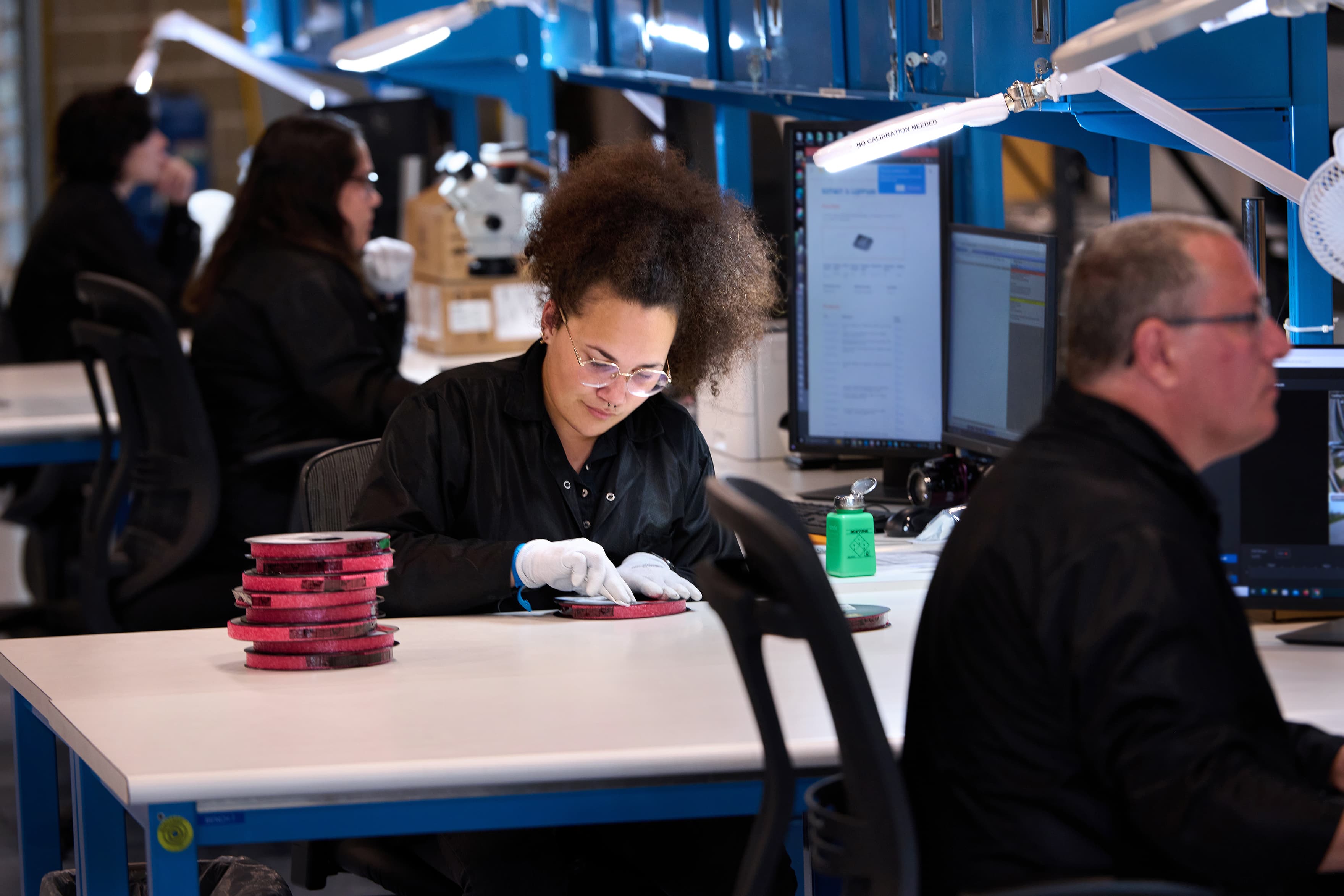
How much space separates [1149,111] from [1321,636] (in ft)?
2.20

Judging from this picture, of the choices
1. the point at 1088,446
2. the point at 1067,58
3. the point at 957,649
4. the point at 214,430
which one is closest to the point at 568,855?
the point at 957,649

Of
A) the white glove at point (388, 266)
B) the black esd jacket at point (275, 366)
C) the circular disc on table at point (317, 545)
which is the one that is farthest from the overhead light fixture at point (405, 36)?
the circular disc on table at point (317, 545)

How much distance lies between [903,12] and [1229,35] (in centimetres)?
50

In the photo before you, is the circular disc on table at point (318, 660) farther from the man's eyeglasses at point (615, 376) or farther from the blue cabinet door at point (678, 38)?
the blue cabinet door at point (678, 38)

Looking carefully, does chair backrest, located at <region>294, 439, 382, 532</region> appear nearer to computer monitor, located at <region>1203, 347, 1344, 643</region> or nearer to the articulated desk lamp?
the articulated desk lamp

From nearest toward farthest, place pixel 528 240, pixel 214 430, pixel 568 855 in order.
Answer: pixel 568 855, pixel 528 240, pixel 214 430

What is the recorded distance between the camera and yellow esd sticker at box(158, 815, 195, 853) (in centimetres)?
152

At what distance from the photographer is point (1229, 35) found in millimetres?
2152

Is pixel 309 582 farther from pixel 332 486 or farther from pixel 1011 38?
pixel 1011 38

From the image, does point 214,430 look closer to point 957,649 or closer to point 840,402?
point 840,402

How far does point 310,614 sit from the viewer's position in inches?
74.6

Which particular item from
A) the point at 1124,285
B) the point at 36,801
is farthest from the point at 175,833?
the point at 1124,285

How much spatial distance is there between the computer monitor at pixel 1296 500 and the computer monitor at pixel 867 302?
85 centimetres

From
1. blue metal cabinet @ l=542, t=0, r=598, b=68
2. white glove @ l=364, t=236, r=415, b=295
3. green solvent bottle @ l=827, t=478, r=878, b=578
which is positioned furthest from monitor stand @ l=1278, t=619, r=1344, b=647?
white glove @ l=364, t=236, r=415, b=295
